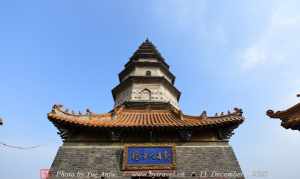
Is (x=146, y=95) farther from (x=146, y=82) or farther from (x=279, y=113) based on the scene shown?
(x=279, y=113)

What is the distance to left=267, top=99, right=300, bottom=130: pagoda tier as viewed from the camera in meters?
7.57

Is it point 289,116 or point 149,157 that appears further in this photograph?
point 149,157

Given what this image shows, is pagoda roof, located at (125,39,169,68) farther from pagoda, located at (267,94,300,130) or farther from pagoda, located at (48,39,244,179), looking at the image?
pagoda, located at (267,94,300,130)

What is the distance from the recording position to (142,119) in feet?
46.9

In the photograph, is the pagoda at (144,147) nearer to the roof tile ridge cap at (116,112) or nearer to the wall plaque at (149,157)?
the wall plaque at (149,157)

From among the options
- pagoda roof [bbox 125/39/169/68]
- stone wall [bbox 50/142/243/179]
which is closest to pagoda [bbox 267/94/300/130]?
stone wall [bbox 50/142/243/179]

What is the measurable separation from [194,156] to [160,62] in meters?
10.6

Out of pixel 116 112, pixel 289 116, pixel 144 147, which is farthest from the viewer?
pixel 116 112

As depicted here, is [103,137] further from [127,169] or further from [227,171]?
[227,171]

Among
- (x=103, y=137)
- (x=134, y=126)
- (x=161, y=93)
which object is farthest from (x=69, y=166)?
(x=161, y=93)

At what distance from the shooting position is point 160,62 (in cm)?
2175

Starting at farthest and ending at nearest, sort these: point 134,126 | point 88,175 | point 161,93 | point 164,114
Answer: point 161,93 < point 164,114 < point 134,126 < point 88,175

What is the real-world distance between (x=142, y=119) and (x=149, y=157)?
257 centimetres

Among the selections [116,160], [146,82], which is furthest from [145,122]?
[146,82]
